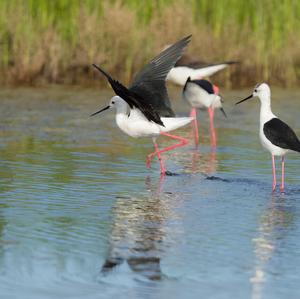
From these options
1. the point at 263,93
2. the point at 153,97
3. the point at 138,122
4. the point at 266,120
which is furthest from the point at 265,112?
the point at 138,122

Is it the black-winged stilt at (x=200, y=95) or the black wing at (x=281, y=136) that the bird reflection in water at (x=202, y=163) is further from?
the black-winged stilt at (x=200, y=95)

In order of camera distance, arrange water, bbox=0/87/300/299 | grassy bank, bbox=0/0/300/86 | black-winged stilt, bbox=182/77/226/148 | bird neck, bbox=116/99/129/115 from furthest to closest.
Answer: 1. grassy bank, bbox=0/0/300/86
2. black-winged stilt, bbox=182/77/226/148
3. bird neck, bbox=116/99/129/115
4. water, bbox=0/87/300/299

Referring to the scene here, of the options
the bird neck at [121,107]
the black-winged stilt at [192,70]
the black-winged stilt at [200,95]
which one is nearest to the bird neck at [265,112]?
the bird neck at [121,107]

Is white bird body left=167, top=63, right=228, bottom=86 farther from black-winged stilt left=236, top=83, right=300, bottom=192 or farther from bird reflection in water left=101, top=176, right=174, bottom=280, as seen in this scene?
bird reflection in water left=101, top=176, right=174, bottom=280

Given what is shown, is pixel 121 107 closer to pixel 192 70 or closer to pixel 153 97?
pixel 153 97

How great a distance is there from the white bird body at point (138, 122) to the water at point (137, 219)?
0.34 meters

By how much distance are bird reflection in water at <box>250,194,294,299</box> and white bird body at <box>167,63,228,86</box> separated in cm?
609

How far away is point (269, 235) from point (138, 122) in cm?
270

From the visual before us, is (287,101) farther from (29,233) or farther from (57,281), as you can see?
(57,281)

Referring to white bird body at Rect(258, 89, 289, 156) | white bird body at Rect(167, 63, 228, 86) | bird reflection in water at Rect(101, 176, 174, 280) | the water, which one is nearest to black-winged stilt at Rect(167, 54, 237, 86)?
white bird body at Rect(167, 63, 228, 86)

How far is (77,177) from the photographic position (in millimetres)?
7715

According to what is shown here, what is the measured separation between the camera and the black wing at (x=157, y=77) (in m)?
8.26

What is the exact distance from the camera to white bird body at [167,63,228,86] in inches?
517

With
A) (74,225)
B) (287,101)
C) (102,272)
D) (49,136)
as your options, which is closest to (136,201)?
(74,225)
